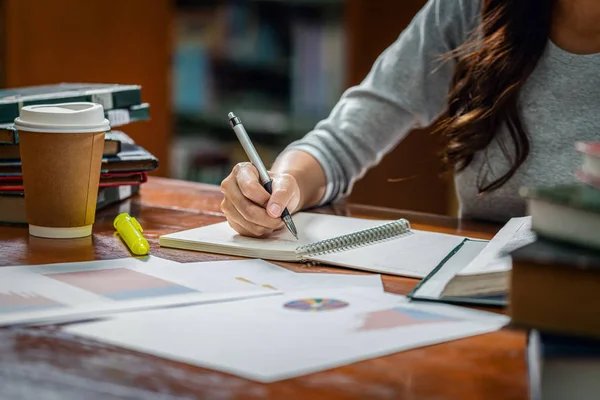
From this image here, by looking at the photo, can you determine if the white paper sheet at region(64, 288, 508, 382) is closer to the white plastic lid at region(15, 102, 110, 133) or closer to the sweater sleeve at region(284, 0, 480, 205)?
the white plastic lid at region(15, 102, 110, 133)

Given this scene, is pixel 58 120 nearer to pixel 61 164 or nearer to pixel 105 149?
pixel 61 164

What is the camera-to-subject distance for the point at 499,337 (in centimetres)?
70

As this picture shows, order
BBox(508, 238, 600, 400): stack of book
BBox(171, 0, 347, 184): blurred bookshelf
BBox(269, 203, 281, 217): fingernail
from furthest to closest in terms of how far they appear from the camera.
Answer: BBox(171, 0, 347, 184): blurred bookshelf, BBox(269, 203, 281, 217): fingernail, BBox(508, 238, 600, 400): stack of book

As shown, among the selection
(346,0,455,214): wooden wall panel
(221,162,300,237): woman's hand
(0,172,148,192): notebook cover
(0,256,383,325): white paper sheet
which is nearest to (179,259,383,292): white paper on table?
(0,256,383,325): white paper sheet

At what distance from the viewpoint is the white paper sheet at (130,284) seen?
0.74 meters

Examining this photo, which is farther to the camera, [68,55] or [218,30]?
[218,30]

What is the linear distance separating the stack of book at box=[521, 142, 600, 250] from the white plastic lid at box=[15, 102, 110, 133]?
0.56m

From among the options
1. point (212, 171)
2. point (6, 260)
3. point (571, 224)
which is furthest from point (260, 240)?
point (212, 171)

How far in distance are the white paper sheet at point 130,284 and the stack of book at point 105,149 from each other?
0.28 meters

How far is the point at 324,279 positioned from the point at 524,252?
314 millimetres

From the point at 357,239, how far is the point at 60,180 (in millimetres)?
356

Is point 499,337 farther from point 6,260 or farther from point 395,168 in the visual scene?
point 395,168

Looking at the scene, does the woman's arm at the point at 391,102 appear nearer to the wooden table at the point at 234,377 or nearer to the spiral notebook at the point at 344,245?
the spiral notebook at the point at 344,245

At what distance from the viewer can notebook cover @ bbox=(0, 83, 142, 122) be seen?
3.76 feet
